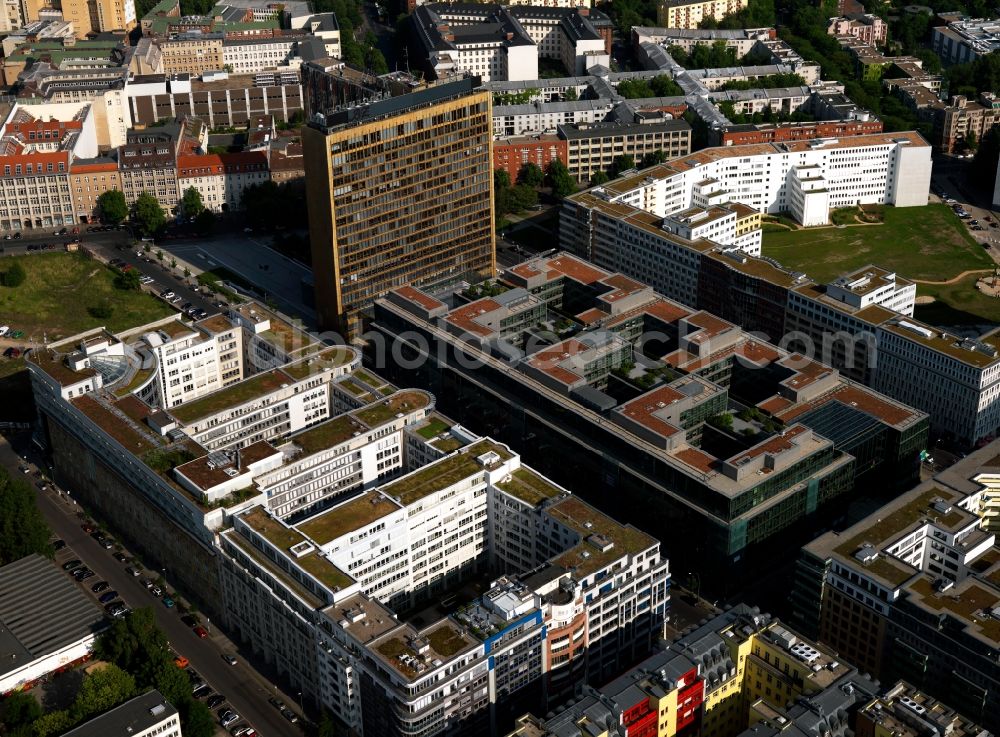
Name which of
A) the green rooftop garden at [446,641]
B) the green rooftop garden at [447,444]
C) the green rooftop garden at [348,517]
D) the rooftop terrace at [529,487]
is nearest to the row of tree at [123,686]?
the green rooftop garden at [348,517]

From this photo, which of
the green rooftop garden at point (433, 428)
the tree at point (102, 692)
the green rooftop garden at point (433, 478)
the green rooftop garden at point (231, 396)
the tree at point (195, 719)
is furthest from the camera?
the green rooftop garden at point (231, 396)

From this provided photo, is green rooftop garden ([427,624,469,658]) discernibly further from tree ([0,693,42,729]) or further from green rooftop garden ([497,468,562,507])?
tree ([0,693,42,729])

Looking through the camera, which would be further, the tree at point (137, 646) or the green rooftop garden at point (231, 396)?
the green rooftop garden at point (231, 396)

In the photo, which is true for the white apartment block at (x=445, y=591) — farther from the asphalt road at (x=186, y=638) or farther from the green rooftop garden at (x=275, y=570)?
the asphalt road at (x=186, y=638)

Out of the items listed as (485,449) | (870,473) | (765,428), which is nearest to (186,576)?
(485,449)

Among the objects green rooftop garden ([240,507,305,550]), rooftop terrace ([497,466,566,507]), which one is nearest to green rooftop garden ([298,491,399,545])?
green rooftop garden ([240,507,305,550])

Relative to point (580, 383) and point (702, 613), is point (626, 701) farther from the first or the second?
point (580, 383)
